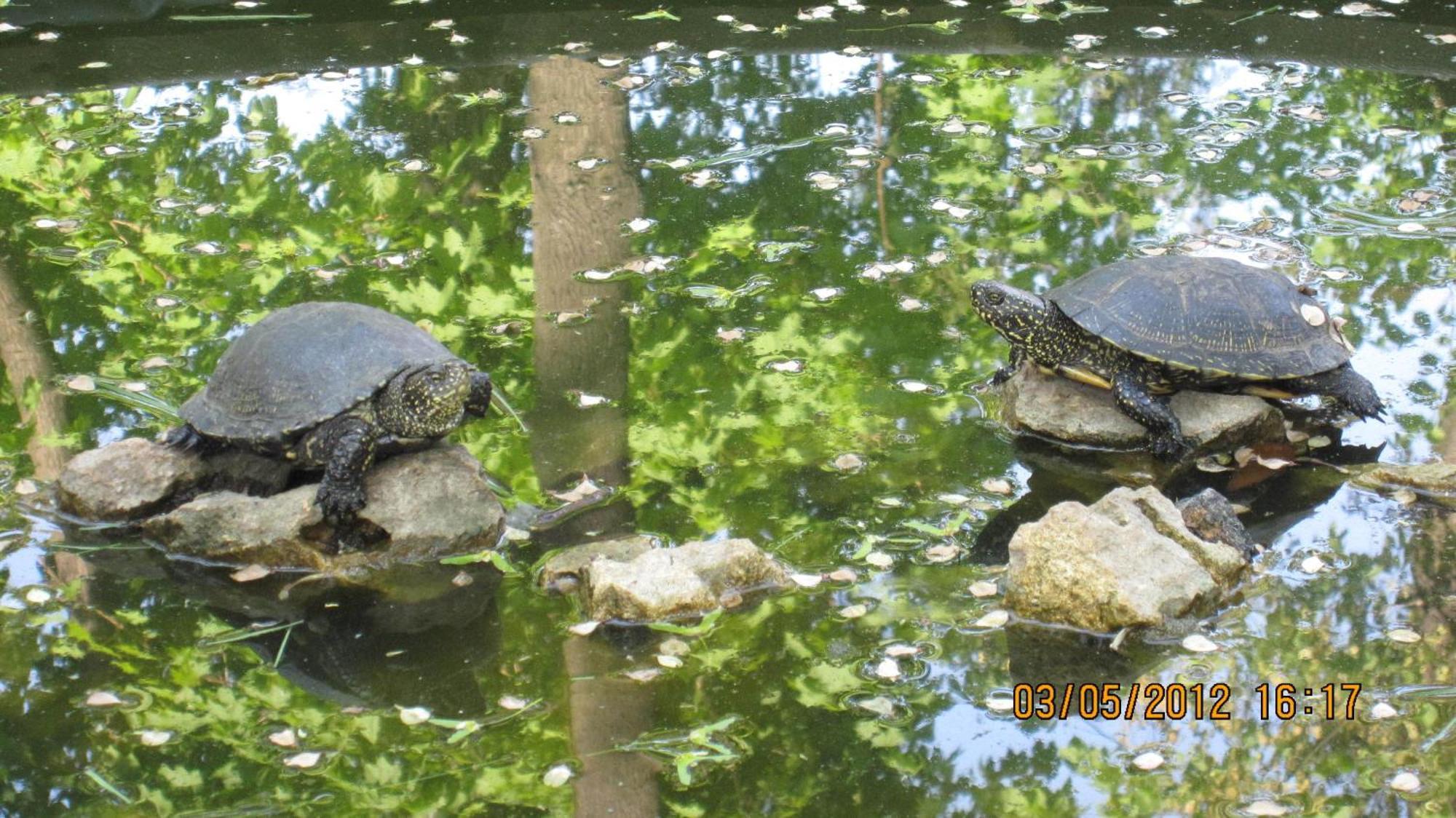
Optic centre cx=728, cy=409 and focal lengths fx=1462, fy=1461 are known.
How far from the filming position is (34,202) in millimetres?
9836

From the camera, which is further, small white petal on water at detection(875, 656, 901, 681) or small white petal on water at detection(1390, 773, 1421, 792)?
small white petal on water at detection(875, 656, 901, 681)

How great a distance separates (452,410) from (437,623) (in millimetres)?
987

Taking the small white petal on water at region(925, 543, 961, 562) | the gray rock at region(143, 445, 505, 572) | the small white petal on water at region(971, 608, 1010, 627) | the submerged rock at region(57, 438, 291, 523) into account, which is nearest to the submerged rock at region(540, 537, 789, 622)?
the gray rock at region(143, 445, 505, 572)

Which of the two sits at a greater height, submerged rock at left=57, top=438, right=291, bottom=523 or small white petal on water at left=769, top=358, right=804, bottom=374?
submerged rock at left=57, top=438, right=291, bottom=523

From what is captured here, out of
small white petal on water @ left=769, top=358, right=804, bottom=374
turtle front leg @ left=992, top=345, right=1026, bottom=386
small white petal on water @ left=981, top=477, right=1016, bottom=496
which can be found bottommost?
small white petal on water @ left=981, top=477, right=1016, bottom=496

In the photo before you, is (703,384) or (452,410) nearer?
(452,410)

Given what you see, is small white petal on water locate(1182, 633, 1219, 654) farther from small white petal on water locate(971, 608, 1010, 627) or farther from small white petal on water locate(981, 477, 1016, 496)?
small white petal on water locate(981, 477, 1016, 496)

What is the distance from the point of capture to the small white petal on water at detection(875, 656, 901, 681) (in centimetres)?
545

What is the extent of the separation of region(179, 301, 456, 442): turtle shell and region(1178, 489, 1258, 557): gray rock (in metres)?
3.30

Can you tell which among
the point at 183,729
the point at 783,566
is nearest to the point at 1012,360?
the point at 783,566

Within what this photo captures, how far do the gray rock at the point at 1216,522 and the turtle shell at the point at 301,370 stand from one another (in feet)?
10.8

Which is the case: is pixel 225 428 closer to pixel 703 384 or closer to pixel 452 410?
pixel 452 410

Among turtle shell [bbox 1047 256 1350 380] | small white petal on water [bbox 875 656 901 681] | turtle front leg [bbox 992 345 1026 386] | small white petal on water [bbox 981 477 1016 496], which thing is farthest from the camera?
turtle front leg [bbox 992 345 1026 386]

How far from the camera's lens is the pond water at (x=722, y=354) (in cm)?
512
